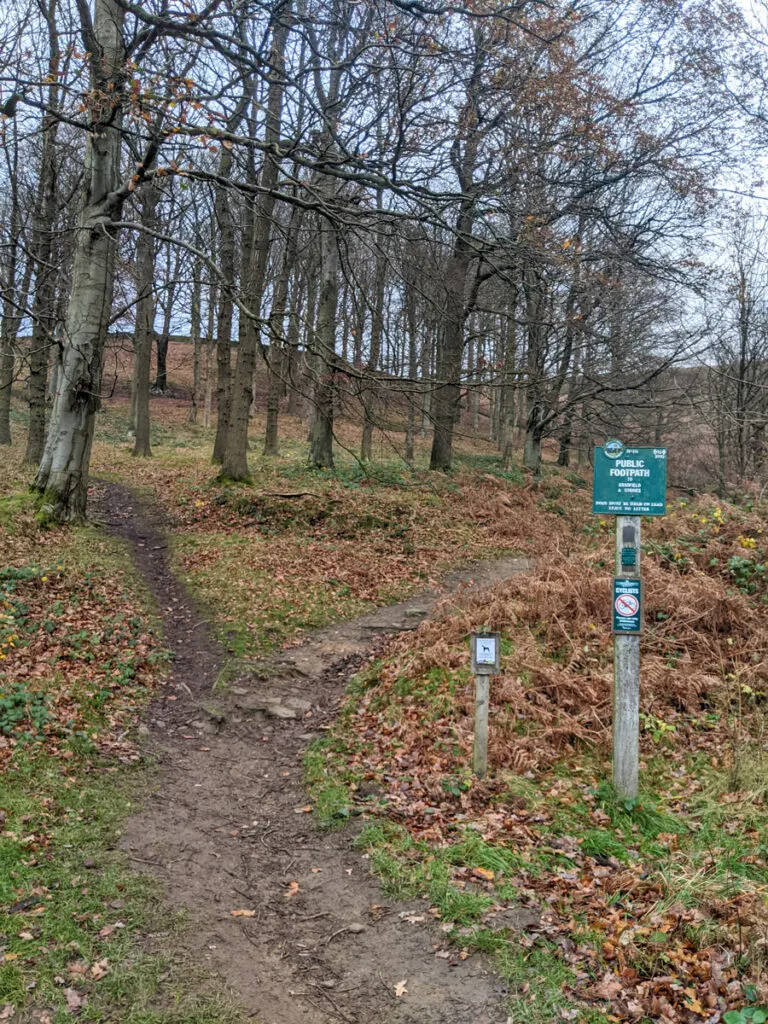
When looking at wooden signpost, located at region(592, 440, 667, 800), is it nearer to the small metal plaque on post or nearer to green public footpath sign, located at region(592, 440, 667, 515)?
green public footpath sign, located at region(592, 440, 667, 515)

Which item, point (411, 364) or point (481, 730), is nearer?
point (481, 730)

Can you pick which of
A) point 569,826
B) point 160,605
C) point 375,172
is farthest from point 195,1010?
point 375,172

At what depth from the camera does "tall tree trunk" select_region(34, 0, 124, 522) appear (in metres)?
11.7

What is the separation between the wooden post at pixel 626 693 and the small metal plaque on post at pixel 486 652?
988mm

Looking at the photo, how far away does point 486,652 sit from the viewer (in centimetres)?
610

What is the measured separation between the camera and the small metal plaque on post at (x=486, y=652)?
19.9 feet

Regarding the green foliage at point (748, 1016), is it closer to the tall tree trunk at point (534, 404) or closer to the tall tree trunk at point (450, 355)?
the tall tree trunk at point (450, 355)

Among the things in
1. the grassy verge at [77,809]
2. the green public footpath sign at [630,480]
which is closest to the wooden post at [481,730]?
the green public footpath sign at [630,480]

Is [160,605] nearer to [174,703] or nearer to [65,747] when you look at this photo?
[174,703]

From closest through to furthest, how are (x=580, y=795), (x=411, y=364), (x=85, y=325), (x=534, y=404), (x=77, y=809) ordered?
(x=77, y=809), (x=580, y=795), (x=411, y=364), (x=85, y=325), (x=534, y=404)

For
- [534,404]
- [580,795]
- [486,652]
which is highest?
[534,404]

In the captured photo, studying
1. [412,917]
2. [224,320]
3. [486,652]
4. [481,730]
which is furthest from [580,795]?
[224,320]

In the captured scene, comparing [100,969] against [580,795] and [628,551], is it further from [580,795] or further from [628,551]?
[628,551]

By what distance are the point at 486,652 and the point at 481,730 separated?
0.64 meters
